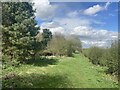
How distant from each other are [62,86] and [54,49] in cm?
4784

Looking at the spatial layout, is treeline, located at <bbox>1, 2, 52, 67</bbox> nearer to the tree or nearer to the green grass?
the tree

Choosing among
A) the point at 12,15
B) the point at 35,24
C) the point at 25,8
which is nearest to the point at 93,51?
the point at 35,24

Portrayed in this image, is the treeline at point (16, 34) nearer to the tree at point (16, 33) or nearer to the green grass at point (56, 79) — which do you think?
the tree at point (16, 33)

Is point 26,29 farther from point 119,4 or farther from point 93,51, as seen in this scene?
point 93,51

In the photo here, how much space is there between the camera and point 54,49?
67.4m

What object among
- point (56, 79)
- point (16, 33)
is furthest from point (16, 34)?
point (56, 79)

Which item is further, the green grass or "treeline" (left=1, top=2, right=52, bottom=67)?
"treeline" (left=1, top=2, right=52, bottom=67)

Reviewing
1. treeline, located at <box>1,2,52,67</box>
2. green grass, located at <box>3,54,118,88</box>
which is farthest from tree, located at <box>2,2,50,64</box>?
green grass, located at <box>3,54,118,88</box>

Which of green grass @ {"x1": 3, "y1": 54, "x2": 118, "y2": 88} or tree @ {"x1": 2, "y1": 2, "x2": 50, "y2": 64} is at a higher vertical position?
tree @ {"x1": 2, "y1": 2, "x2": 50, "y2": 64}

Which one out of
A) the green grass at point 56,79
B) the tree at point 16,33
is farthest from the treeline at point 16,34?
the green grass at point 56,79

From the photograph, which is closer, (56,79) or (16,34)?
(56,79)

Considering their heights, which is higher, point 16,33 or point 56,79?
point 16,33

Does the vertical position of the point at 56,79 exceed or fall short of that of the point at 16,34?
it falls short

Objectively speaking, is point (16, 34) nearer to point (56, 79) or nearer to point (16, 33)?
point (16, 33)
